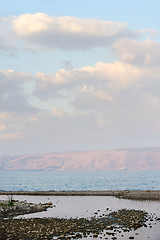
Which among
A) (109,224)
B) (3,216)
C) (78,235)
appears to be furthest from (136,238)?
(3,216)

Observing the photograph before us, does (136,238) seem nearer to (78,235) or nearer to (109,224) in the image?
(78,235)

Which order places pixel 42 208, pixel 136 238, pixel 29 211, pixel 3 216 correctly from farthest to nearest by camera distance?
pixel 42 208, pixel 29 211, pixel 3 216, pixel 136 238

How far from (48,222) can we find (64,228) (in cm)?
432

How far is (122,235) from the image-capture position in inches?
1113

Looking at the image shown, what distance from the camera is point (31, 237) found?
27.9 meters

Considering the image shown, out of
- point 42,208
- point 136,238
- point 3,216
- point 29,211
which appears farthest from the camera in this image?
point 42,208

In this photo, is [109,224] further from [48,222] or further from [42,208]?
[42,208]

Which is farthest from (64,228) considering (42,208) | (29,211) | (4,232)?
(42,208)

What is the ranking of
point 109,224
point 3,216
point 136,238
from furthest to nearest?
point 3,216, point 109,224, point 136,238

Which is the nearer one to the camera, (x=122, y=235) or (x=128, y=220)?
(x=122, y=235)

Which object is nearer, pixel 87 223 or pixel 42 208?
pixel 87 223

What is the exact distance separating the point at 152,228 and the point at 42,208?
2142 cm

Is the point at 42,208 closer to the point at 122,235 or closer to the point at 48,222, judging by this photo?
the point at 48,222

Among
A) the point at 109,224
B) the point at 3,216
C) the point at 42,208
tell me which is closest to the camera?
the point at 109,224
